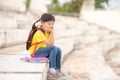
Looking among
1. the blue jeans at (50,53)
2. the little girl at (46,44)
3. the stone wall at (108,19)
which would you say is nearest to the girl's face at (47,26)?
the little girl at (46,44)

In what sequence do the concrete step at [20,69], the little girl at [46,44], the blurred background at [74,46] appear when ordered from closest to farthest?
the concrete step at [20,69] < the little girl at [46,44] < the blurred background at [74,46]

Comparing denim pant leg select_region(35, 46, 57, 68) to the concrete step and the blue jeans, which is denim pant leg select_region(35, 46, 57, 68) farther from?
the concrete step

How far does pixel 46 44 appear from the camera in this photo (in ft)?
20.1

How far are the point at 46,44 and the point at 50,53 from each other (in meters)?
0.15

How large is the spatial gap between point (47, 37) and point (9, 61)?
79 cm

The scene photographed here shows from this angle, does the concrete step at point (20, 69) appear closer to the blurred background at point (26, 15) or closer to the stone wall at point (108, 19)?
the blurred background at point (26, 15)

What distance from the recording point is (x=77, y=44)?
12492mm

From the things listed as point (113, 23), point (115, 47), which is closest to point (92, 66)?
point (115, 47)

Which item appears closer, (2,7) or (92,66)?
(92,66)

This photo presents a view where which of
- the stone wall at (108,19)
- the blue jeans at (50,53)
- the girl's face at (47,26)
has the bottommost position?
the stone wall at (108,19)

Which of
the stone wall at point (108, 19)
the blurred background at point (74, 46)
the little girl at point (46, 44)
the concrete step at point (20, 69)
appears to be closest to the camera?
the concrete step at point (20, 69)

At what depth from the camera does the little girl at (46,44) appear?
20.1ft

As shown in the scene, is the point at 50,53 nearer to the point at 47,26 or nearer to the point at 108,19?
the point at 47,26

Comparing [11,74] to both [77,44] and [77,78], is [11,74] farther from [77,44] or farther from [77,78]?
[77,44]
